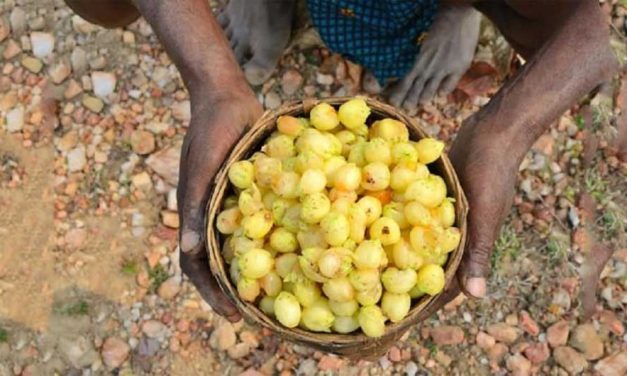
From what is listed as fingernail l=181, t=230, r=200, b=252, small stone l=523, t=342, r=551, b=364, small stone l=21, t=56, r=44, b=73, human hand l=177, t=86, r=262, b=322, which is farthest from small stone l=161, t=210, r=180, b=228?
small stone l=523, t=342, r=551, b=364

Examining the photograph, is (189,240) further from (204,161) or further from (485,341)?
(485,341)

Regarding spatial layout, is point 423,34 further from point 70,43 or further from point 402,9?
point 70,43

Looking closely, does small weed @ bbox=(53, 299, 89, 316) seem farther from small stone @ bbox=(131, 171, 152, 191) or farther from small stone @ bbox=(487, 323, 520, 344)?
small stone @ bbox=(487, 323, 520, 344)

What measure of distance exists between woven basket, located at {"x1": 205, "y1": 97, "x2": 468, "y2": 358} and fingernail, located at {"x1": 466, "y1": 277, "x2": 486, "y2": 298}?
0.09 metres

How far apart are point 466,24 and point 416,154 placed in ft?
3.98

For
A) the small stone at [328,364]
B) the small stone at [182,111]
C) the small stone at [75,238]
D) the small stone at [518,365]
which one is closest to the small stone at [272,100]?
the small stone at [182,111]

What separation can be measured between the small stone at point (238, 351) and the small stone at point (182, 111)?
0.79 metres

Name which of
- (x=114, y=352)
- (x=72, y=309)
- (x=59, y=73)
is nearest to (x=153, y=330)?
(x=114, y=352)

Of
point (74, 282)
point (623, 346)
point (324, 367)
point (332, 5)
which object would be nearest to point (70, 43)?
point (74, 282)

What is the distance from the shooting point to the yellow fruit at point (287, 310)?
1.52 meters

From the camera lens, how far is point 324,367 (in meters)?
2.51

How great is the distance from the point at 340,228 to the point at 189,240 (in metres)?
0.39

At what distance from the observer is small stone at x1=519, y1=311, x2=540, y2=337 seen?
258 cm

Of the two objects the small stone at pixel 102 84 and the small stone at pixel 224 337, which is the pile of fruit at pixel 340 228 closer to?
the small stone at pixel 224 337
